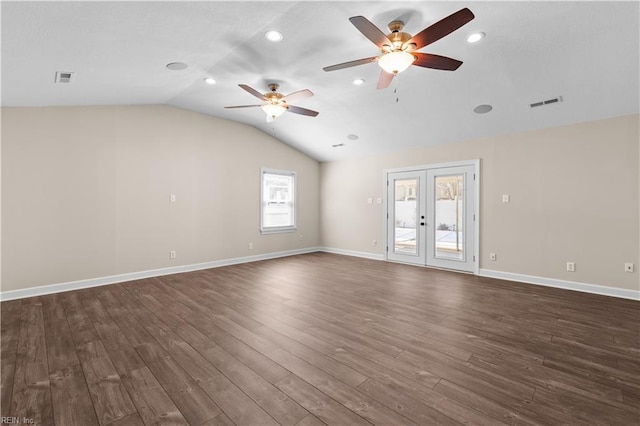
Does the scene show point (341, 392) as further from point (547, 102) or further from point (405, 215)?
point (405, 215)

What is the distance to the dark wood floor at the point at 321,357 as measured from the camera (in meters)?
1.82

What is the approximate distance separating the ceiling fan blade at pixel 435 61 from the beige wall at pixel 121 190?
4.71 meters

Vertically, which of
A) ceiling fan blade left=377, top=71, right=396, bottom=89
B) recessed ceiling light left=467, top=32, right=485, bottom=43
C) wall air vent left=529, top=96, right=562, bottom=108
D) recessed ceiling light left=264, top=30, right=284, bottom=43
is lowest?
ceiling fan blade left=377, top=71, right=396, bottom=89

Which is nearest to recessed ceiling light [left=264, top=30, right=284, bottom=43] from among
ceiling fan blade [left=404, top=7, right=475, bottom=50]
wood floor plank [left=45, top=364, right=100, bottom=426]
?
ceiling fan blade [left=404, top=7, right=475, bottom=50]

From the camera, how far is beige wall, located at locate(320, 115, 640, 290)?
417 cm

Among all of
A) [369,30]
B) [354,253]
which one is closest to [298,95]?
[369,30]

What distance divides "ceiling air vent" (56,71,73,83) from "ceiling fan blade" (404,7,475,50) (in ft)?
12.6

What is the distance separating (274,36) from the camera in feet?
10.7

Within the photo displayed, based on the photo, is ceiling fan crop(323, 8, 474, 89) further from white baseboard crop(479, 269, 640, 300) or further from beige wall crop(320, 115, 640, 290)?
white baseboard crop(479, 269, 640, 300)

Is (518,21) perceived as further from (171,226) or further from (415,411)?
(171,226)

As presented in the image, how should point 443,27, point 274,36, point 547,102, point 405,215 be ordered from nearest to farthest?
point 443,27 → point 274,36 → point 547,102 → point 405,215

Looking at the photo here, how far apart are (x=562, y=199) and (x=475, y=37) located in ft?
10.5

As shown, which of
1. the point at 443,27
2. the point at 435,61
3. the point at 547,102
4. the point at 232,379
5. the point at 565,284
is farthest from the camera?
the point at 565,284

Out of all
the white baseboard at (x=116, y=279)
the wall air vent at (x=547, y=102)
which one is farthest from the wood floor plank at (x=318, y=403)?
the wall air vent at (x=547, y=102)
